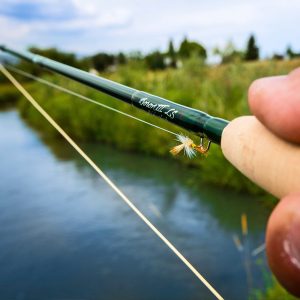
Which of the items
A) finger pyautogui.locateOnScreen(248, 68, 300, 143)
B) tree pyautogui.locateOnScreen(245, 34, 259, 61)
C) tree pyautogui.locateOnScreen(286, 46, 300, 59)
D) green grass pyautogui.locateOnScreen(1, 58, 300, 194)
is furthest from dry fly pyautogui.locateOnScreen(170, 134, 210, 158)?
tree pyautogui.locateOnScreen(245, 34, 259, 61)

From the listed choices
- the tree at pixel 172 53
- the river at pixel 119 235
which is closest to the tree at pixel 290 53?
the tree at pixel 172 53

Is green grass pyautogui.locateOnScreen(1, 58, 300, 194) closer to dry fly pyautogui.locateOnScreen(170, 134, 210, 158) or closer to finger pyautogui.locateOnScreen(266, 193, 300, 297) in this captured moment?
dry fly pyautogui.locateOnScreen(170, 134, 210, 158)

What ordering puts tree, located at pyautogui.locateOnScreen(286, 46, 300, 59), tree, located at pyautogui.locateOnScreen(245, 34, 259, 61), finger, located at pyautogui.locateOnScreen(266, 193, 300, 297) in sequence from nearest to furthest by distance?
finger, located at pyautogui.locateOnScreen(266, 193, 300, 297) < tree, located at pyautogui.locateOnScreen(286, 46, 300, 59) < tree, located at pyautogui.locateOnScreen(245, 34, 259, 61)

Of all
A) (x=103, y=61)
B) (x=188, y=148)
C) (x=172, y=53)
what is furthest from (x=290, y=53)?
(x=188, y=148)

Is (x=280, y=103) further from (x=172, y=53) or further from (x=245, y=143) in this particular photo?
(x=172, y=53)

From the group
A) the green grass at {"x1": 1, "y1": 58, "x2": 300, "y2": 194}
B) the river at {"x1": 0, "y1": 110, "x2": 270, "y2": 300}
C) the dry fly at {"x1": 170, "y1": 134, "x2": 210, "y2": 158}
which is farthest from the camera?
the green grass at {"x1": 1, "y1": 58, "x2": 300, "y2": 194}

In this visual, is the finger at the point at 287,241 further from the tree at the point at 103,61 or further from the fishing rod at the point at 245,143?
the tree at the point at 103,61
